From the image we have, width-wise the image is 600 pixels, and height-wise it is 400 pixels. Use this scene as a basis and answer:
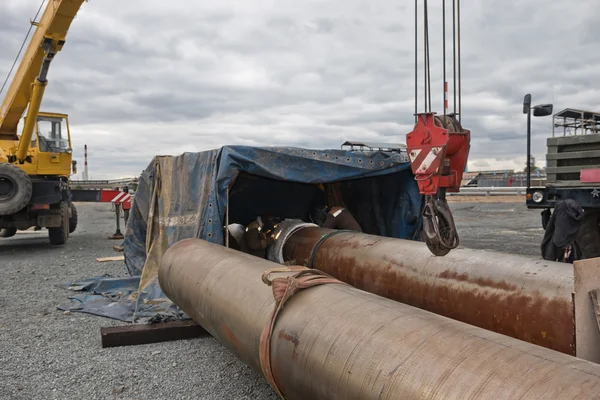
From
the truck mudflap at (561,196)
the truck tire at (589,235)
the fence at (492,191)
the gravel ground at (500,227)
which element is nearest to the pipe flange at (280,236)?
the truck mudflap at (561,196)

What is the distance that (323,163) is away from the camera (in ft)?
17.1

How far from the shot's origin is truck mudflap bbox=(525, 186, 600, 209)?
236 inches

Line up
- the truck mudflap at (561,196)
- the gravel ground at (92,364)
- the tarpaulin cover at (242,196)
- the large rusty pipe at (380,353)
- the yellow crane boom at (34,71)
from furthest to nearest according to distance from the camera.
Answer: the yellow crane boom at (34,71), the truck mudflap at (561,196), the tarpaulin cover at (242,196), the gravel ground at (92,364), the large rusty pipe at (380,353)

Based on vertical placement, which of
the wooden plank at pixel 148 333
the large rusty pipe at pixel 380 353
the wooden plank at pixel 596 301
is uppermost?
the wooden plank at pixel 596 301

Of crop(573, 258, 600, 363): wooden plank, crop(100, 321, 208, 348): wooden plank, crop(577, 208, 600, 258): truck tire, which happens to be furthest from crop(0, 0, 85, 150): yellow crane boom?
crop(573, 258, 600, 363): wooden plank

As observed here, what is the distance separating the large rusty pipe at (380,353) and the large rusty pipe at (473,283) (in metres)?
0.99

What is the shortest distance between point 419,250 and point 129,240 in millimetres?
4297

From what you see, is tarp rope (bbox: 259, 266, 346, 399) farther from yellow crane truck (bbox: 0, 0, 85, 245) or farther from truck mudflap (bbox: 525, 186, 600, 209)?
yellow crane truck (bbox: 0, 0, 85, 245)

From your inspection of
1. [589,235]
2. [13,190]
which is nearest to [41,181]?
[13,190]

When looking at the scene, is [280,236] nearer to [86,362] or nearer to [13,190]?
[86,362]

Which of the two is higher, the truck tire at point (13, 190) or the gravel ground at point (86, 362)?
the truck tire at point (13, 190)

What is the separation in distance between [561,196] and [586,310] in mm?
4823

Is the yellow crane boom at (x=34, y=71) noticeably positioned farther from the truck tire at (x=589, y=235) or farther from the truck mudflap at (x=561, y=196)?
the truck tire at (x=589, y=235)

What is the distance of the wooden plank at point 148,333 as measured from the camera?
161 inches
